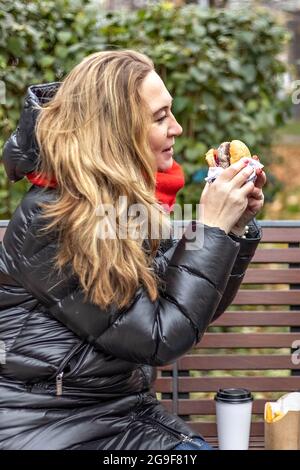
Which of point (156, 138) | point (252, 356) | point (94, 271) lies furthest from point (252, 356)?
point (94, 271)

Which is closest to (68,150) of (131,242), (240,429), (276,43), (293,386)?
(131,242)

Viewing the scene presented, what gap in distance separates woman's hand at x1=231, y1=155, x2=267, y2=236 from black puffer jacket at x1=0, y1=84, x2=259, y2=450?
216mm

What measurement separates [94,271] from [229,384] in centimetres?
117

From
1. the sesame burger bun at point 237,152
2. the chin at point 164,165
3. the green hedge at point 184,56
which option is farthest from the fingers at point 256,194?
the green hedge at point 184,56

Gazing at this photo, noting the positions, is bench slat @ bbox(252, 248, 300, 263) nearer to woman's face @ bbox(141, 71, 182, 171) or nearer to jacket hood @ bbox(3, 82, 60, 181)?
woman's face @ bbox(141, 71, 182, 171)

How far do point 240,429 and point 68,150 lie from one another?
116 centimetres

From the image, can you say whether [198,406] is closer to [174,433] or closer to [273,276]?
[273,276]

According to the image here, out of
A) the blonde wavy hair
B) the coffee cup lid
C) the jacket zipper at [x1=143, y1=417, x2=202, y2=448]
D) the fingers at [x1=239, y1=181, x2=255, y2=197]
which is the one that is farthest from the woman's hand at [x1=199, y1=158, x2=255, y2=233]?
the coffee cup lid

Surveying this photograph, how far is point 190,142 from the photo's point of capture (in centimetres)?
483

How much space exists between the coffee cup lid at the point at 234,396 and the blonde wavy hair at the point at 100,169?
77 cm

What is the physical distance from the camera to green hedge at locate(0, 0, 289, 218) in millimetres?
4406

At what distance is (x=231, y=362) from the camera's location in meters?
3.10

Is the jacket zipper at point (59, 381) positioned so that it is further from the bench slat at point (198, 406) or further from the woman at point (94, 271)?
the bench slat at point (198, 406)
